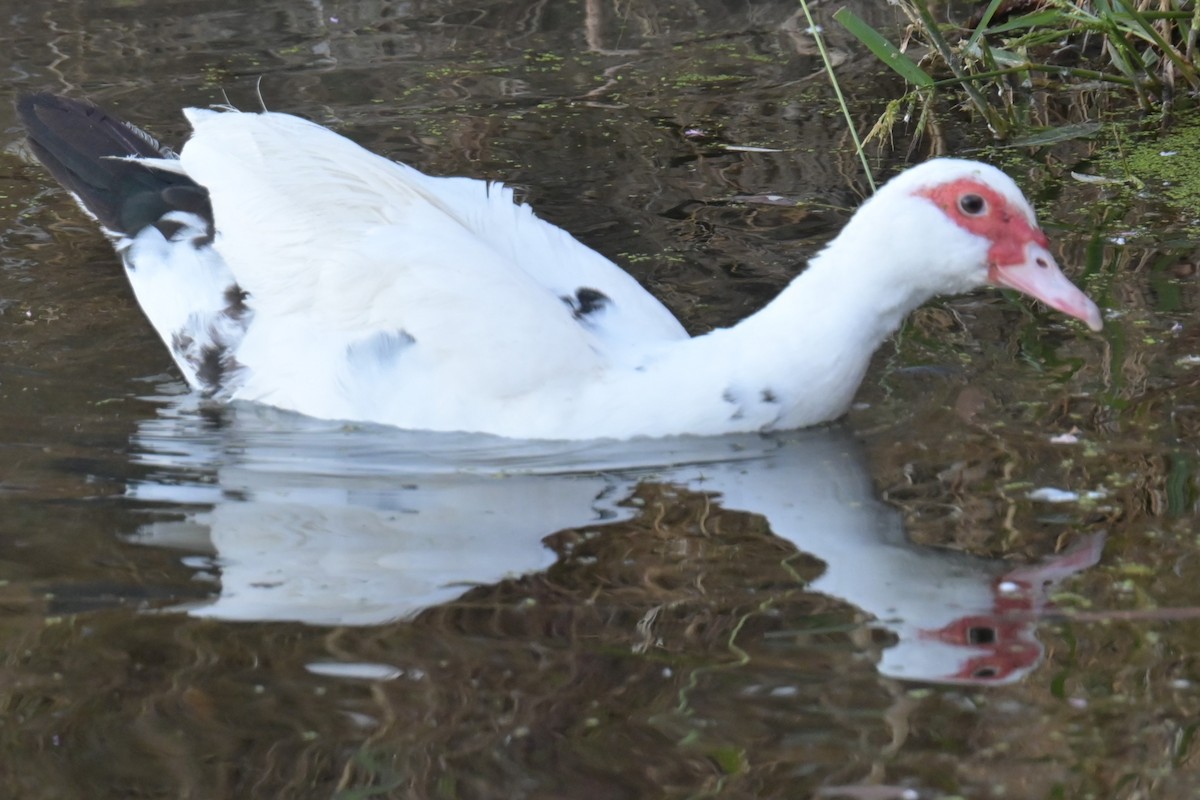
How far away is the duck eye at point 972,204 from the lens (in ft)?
13.3

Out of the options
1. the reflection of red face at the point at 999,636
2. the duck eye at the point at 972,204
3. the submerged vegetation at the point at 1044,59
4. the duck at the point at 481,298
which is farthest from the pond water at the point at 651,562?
the duck eye at the point at 972,204

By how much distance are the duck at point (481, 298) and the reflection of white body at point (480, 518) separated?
0.26 ft

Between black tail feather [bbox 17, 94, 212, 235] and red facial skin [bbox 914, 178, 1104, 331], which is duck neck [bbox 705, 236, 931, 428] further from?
black tail feather [bbox 17, 94, 212, 235]

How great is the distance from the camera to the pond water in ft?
9.63

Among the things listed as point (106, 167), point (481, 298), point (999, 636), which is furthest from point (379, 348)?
point (999, 636)

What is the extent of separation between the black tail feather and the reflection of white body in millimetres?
781

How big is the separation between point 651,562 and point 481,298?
2.97 feet

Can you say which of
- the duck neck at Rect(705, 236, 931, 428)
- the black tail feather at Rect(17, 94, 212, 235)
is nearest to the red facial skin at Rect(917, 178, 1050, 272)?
the duck neck at Rect(705, 236, 931, 428)

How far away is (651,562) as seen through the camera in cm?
368

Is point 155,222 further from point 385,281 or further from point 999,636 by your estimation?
point 999,636

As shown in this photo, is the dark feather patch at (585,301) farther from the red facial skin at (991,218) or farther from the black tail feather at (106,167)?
the black tail feather at (106,167)

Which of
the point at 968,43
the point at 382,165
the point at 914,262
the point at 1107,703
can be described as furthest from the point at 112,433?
the point at 968,43

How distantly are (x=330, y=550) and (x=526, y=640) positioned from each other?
650 millimetres

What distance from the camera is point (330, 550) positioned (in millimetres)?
3768
